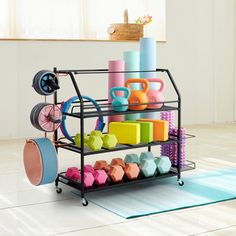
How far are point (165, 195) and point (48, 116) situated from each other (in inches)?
30.3

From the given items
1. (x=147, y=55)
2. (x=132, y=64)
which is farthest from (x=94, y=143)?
(x=147, y=55)

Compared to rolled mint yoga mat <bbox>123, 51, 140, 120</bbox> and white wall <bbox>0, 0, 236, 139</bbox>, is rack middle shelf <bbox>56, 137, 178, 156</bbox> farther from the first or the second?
white wall <bbox>0, 0, 236, 139</bbox>

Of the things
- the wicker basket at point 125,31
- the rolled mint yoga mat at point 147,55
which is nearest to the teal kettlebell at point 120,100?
the rolled mint yoga mat at point 147,55

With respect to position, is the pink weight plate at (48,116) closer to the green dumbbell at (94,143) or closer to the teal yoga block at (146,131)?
the green dumbbell at (94,143)

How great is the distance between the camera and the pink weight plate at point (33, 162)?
2.63m

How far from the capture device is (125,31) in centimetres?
533

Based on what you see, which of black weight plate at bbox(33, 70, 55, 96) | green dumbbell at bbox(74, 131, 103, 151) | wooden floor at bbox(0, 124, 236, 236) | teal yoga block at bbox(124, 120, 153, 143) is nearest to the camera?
wooden floor at bbox(0, 124, 236, 236)

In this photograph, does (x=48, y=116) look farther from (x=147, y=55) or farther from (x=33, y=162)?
(x=147, y=55)

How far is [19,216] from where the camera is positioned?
2.53 m

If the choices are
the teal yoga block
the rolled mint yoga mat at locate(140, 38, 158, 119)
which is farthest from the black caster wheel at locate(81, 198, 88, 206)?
the rolled mint yoga mat at locate(140, 38, 158, 119)

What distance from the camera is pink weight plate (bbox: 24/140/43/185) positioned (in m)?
2.63

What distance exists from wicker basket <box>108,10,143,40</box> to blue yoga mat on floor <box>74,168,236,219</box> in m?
2.33

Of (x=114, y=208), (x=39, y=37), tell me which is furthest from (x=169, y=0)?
(x=114, y=208)

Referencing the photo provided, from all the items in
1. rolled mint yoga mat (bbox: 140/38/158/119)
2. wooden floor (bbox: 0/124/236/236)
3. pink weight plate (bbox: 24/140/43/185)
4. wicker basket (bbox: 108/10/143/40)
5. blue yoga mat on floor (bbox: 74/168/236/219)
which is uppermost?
wicker basket (bbox: 108/10/143/40)
